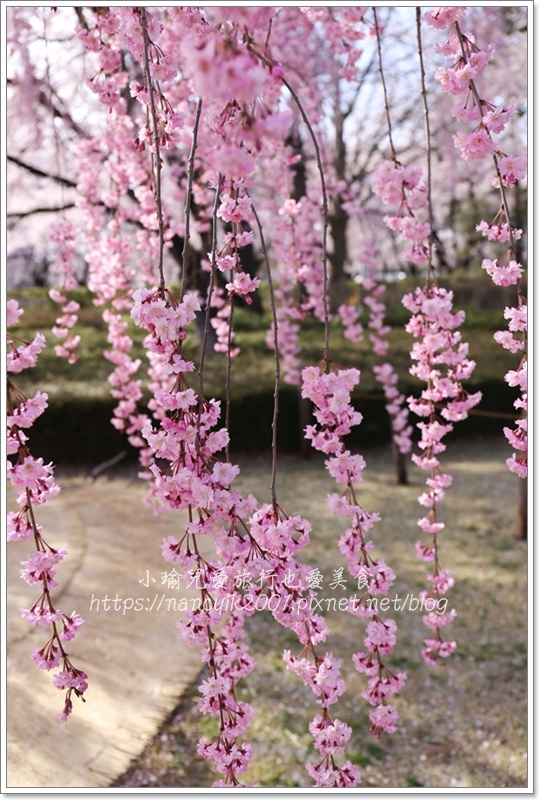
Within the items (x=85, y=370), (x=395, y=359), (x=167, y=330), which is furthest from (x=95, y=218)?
(x=395, y=359)

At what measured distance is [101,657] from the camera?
256cm

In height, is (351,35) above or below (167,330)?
above

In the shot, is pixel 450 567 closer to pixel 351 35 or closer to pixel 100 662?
pixel 100 662

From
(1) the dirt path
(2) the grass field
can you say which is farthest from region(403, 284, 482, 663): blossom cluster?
(2) the grass field

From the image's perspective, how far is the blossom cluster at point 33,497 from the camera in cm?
90

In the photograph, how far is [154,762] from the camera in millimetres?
2096

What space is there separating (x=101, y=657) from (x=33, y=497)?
180 cm

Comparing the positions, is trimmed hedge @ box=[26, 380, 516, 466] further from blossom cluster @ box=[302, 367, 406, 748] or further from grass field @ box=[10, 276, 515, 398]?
blossom cluster @ box=[302, 367, 406, 748]

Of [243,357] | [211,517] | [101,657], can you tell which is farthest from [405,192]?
[243,357]

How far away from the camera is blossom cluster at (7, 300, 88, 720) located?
903mm

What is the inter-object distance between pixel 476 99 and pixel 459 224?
12.3 meters

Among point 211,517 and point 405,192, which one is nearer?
point 211,517

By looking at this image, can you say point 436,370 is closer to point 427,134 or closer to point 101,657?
point 427,134

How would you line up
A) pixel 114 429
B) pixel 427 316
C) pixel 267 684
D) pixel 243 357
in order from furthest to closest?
pixel 243 357
pixel 114 429
pixel 267 684
pixel 427 316
